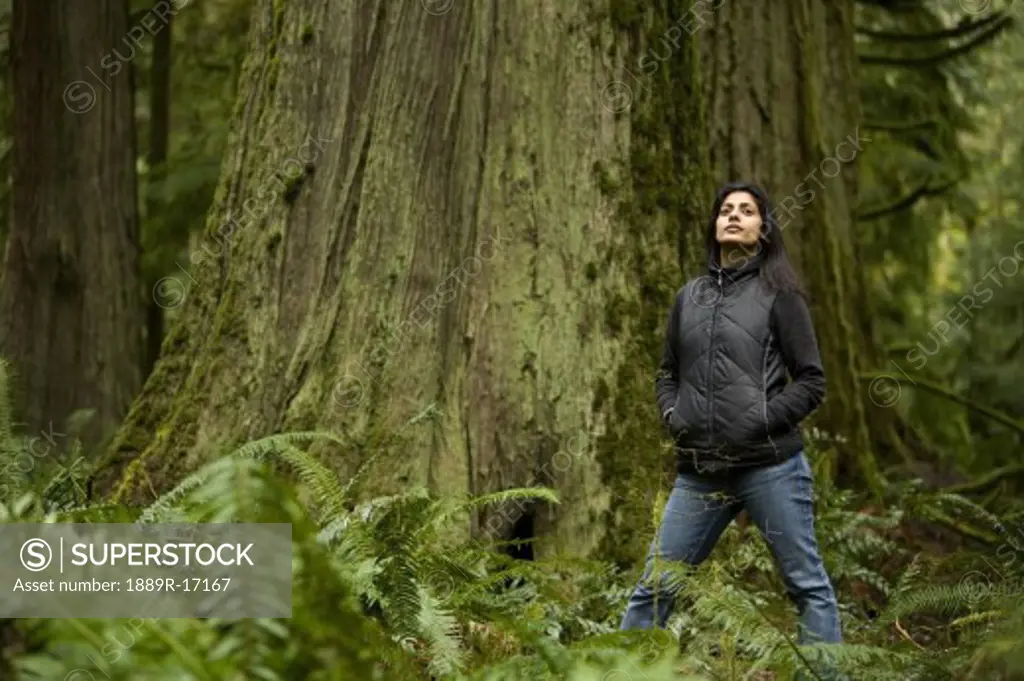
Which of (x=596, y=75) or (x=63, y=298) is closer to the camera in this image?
(x=596, y=75)

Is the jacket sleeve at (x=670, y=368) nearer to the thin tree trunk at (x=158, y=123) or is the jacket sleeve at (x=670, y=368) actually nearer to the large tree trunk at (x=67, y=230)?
the large tree trunk at (x=67, y=230)

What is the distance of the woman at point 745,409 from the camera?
5.09m

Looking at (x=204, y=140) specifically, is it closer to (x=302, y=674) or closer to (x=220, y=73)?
(x=220, y=73)

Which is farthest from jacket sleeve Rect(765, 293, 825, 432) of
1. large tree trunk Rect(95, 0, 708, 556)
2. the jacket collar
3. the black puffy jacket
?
large tree trunk Rect(95, 0, 708, 556)

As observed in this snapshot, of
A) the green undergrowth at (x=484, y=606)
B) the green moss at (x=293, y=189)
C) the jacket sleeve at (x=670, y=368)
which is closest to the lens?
the green undergrowth at (x=484, y=606)

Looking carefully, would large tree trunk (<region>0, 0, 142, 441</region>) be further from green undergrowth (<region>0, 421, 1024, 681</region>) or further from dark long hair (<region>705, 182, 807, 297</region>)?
dark long hair (<region>705, 182, 807, 297</region>)

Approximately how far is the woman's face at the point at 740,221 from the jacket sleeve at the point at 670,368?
1.05 feet

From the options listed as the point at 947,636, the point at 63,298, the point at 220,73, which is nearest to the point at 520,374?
the point at 947,636

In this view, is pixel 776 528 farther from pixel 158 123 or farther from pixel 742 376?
pixel 158 123

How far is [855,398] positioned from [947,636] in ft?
11.9

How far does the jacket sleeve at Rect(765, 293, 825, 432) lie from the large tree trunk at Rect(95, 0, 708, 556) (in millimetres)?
1496

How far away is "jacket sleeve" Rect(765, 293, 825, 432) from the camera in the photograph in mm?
5090

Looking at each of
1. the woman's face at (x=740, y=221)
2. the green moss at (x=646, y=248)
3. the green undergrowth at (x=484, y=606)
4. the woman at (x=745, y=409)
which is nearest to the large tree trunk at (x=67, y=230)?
the green undergrowth at (x=484, y=606)

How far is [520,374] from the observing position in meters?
6.56
